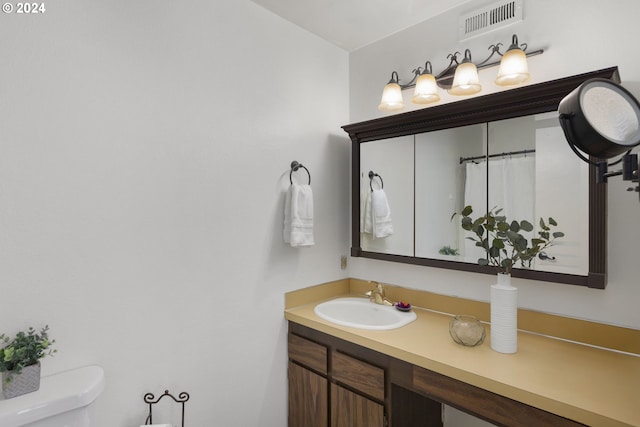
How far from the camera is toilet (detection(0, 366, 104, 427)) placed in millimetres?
997

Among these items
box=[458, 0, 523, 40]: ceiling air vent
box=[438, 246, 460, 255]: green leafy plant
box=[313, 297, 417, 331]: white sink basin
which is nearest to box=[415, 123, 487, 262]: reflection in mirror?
box=[438, 246, 460, 255]: green leafy plant

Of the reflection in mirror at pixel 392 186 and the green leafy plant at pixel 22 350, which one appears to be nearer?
the green leafy plant at pixel 22 350

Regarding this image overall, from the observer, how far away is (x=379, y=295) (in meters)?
2.02

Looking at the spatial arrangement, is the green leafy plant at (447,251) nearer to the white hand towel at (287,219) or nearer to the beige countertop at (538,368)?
the beige countertop at (538,368)

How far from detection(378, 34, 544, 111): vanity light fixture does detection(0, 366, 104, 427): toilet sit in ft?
6.25

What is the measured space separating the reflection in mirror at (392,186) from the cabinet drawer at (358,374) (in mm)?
718

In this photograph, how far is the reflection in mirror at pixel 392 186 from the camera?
→ 6.59ft

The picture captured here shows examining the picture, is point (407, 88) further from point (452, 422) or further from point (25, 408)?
point (25, 408)

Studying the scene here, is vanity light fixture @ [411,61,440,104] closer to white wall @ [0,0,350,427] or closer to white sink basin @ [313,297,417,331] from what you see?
white wall @ [0,0,350,427]

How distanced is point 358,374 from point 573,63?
170cm

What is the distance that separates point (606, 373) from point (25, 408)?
193 centimetres

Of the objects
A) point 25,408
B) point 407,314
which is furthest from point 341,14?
point 25,408

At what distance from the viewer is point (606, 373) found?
120cm

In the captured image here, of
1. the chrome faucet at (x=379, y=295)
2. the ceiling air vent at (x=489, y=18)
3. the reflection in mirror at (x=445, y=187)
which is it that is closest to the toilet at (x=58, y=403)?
the chrome faucet at (x=379, y=295)
